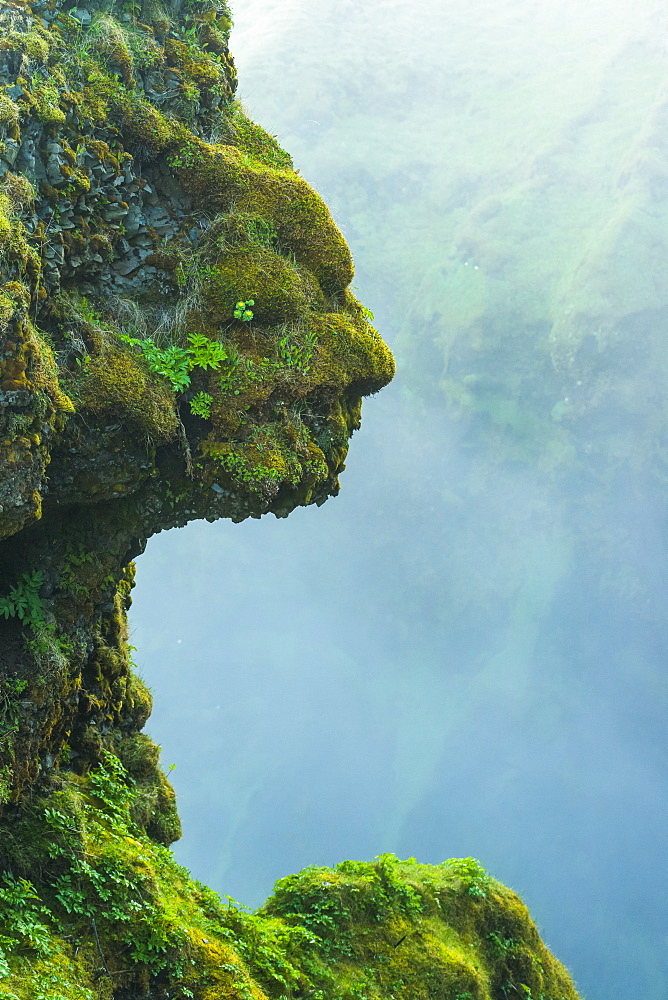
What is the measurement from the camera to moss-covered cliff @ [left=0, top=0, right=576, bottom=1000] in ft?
20.9

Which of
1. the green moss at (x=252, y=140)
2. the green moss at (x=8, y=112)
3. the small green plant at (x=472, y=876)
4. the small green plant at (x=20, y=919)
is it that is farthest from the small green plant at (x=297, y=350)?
the small green plant at (x=472, y=876)

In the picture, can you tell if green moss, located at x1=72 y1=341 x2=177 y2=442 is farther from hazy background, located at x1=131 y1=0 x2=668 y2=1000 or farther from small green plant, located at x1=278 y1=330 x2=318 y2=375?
hazy background, located at x1=131 y1=0 x2=668 y2=1000

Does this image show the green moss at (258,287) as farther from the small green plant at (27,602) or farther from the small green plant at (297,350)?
the small green plant at (27,602)

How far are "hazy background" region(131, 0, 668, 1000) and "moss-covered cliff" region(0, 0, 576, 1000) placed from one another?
155 feet

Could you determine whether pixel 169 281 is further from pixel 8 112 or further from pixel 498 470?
pixel 498 470

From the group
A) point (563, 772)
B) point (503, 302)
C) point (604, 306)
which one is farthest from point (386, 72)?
point (563, 772)

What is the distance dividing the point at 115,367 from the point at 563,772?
5890 cm

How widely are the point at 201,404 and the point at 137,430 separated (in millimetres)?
719

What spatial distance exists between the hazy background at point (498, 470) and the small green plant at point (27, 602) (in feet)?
163

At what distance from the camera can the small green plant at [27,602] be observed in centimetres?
706

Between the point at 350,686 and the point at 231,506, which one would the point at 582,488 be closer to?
the point at 350,686

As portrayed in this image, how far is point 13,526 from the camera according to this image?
592cm

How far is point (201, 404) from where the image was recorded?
7523mm

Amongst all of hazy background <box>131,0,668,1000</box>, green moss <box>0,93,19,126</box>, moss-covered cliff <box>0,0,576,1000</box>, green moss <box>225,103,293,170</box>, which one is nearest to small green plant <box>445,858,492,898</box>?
moss-covered cliff <box>0,0,576,1000</box>
